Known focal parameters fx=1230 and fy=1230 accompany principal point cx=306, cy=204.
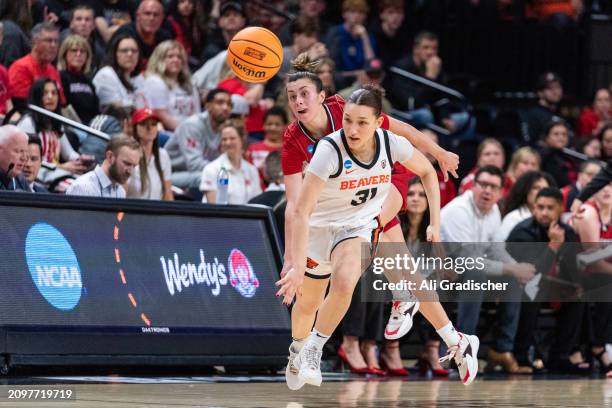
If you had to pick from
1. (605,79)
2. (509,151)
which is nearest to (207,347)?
(509,151)

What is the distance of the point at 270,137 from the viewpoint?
14.1 metres

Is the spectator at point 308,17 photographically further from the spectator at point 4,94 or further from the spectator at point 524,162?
the spectator at point 4,94

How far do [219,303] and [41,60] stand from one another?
12.9 feet

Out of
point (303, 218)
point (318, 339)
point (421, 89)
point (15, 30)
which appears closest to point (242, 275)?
point (318, 339)

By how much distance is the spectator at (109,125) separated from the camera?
12.8m

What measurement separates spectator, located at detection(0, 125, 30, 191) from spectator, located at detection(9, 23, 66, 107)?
8.80 feet

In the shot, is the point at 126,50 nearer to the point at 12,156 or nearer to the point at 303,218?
the point at 12,156

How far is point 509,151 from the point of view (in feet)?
57.2

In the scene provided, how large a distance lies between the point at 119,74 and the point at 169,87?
2.20ft

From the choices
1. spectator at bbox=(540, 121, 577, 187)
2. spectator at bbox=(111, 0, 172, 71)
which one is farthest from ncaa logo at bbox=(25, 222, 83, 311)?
spectator at bbox=(540, 121, 577, 187)

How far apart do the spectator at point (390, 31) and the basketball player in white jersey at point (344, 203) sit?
31.8ft

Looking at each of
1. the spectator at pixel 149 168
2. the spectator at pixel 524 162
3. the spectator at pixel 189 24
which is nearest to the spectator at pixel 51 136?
the spectator at pixel 149 168

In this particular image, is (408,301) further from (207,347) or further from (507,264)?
(507,264)

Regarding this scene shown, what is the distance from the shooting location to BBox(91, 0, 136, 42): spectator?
596 inches
